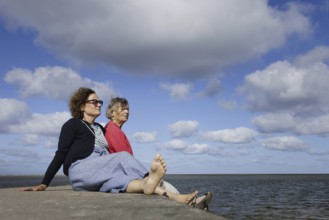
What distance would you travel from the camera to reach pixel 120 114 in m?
6.42

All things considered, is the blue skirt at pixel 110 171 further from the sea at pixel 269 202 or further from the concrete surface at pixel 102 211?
the sea at pixel 269 202

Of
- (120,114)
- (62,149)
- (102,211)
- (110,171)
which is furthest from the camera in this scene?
(120,114)

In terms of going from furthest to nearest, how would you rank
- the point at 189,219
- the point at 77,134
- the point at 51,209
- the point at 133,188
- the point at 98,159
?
1. the point at 77,134
2. the point at 98,159
3. the point at 133,188
4. the point at 51,209
5. the point at 189,219

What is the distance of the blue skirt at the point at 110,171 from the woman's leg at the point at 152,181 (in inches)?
4.9

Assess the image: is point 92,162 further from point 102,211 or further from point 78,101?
point 102,211

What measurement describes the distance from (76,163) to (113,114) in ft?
4.01

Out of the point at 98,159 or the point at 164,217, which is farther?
the point at 98,159

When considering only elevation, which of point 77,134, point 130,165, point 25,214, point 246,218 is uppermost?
point 77,134

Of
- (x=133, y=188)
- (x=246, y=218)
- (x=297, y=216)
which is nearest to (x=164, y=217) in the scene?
(x=133, y=188)

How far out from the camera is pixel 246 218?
10398 millimetres

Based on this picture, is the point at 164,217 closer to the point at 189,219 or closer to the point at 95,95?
the point at 189,219

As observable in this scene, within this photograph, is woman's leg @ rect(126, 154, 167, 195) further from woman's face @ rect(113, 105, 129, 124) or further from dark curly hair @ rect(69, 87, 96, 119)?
dark curly hair @ rect(69, 87, 96, 119)

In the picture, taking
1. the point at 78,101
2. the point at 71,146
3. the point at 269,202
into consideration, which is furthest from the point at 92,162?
the point at 269,202

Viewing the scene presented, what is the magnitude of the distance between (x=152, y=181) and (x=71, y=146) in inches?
67.1
